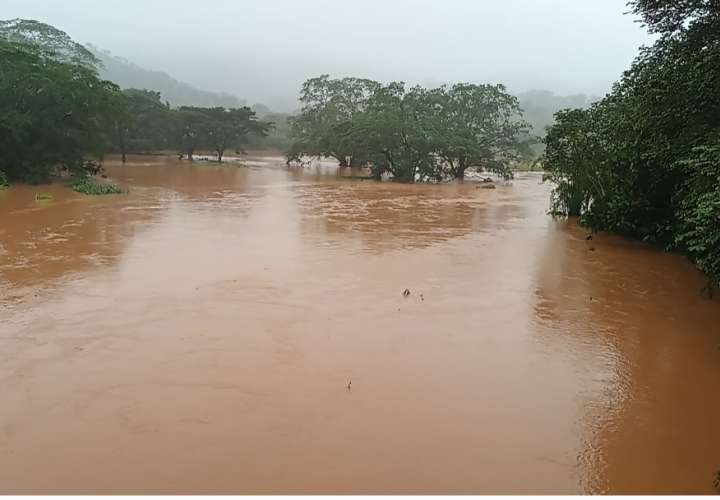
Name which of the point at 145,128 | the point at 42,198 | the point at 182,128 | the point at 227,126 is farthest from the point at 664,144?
the point at 145,128

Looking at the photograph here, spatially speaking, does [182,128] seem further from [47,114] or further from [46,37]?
[47,114]

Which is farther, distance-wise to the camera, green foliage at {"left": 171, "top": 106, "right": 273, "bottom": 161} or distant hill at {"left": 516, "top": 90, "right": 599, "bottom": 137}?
distant hill at {"left": 516, "top": 90, "right": 599, "bottom": 137}

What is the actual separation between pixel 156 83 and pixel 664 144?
4163 inches

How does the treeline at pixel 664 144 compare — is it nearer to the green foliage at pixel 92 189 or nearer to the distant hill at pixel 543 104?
the green foliage at pixel 92 189

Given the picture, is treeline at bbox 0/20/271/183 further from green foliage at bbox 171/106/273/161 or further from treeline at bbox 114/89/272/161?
treeline at bbox 114/89/272/161

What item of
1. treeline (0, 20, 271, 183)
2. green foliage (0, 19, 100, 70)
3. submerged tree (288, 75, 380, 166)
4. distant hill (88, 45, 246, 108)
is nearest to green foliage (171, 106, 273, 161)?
submerged tree (288, 75, 380, 166)

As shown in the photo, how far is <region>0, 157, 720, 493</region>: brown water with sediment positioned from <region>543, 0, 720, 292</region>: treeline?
2.82 feet

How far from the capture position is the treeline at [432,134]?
26172 millimetres

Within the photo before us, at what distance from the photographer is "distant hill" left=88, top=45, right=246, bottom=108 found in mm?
93938

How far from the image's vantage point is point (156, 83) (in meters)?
101

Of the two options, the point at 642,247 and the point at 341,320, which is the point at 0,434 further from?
the point at 642,247

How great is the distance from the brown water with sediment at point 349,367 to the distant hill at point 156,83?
89208 millimetres

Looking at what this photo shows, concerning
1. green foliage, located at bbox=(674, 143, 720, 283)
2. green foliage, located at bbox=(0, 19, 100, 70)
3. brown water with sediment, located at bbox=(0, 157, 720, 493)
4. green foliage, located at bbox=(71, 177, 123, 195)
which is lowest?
brown water with sediment, located at bbox=(0, 157, 720, 493)

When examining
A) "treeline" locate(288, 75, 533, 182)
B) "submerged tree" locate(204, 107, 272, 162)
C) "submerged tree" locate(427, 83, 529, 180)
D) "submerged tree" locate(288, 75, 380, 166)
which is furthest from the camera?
"submerged tree" locate(204, 107, 272, 162)
